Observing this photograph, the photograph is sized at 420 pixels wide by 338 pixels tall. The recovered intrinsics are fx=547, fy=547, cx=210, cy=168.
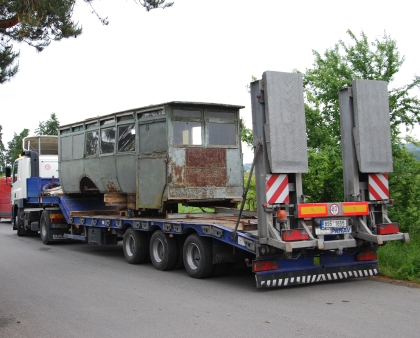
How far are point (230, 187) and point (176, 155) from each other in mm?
1510

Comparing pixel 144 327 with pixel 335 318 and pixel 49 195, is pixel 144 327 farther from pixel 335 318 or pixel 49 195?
pixel 49 195

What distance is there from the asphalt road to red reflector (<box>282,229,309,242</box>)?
899 millimetres

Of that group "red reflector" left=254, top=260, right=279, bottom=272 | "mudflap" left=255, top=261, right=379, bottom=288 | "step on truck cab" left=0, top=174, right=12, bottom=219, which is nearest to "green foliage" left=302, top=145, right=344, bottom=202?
"mudflap" left=255, top=261, right=379, bottom=288

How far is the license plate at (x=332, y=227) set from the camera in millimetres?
8883

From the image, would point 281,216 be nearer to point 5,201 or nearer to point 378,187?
point 378,187

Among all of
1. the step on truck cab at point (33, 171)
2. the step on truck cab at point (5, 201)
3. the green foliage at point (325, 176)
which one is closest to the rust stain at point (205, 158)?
the green foliage at point (325, 176)

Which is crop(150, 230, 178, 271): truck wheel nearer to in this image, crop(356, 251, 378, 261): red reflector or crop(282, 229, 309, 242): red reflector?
crop(282, 229, 309, 242): red reflector

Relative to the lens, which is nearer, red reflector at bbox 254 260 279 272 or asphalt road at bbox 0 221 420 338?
asphalt road at bbox 0 221 420 338

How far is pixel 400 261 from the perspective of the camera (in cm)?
1044

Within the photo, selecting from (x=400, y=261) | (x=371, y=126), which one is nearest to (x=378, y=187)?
(x=371, y=126)

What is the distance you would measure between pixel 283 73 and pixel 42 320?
5243 millimetres

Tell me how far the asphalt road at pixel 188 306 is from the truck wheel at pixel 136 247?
1.73ft

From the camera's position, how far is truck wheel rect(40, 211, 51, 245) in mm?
16828

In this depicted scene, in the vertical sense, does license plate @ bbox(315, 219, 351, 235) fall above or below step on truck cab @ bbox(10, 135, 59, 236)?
below
